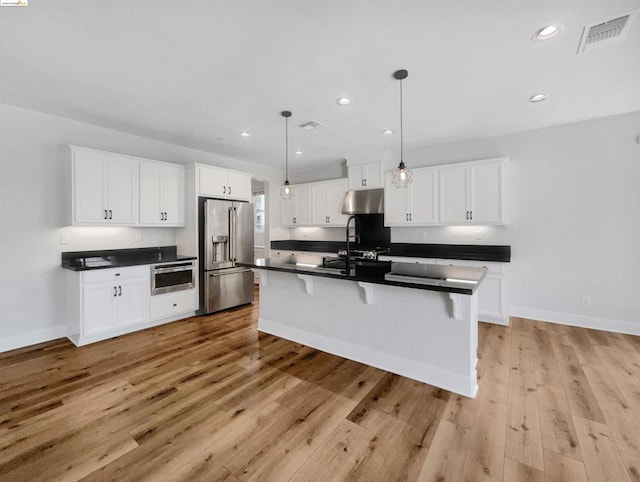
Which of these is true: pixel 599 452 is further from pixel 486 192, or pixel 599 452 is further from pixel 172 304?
pixel 172 304

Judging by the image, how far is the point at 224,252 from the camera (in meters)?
4.83

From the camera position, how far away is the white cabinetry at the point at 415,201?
4754mm

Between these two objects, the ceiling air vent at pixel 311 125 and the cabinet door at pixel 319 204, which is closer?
the ceiling air vent at pixel 311 125

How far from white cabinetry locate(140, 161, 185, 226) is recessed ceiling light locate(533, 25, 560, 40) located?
4.55 metres

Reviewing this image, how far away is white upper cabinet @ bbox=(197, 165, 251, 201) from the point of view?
15.2ft

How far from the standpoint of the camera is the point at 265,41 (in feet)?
7.25

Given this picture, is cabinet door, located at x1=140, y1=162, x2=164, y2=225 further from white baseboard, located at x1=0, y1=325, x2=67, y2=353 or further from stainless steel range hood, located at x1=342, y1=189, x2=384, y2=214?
stainless steel range hood, located at x1=342, y1=189, x2=384, y2=214

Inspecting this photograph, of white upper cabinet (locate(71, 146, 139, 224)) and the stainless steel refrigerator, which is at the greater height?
white upper cabinet (locate(71, 146, 139, 224))

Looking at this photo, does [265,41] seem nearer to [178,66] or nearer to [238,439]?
[178,66]


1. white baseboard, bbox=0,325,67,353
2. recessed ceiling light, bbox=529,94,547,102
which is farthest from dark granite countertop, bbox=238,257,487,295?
white baseboard, bbox=0,325,67,353

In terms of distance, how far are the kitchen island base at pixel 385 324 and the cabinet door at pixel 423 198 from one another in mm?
2458

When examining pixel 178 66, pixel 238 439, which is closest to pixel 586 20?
pixel 178 66

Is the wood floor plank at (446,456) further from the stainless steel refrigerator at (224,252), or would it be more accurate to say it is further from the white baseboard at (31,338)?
the white baseboard at (31,338)

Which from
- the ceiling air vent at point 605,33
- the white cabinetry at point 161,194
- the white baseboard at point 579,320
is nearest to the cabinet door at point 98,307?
the white cabinetry at point 161,194
